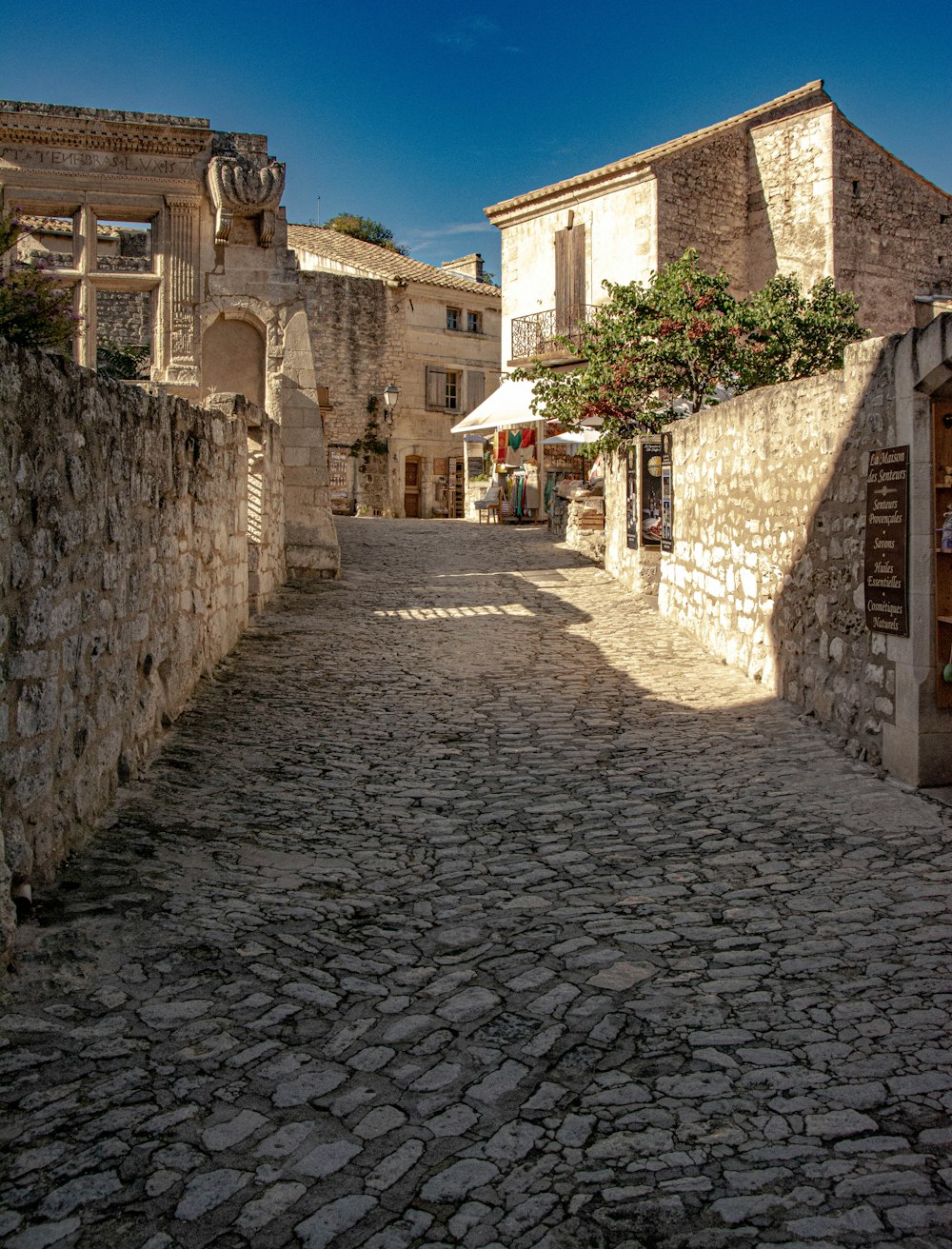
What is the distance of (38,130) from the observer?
43.8 feet

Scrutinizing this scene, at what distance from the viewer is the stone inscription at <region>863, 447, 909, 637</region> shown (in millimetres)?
5648

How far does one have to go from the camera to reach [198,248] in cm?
1391

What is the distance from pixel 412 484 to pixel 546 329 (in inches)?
336

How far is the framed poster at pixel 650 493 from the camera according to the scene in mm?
12422

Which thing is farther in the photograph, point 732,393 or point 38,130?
point 732,393

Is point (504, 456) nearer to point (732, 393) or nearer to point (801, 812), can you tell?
point (732, 393)

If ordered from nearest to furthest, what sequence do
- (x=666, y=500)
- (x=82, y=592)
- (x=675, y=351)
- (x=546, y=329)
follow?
1. (x=82, y=592)
2. (x=666, y=500)
3. (x=675, y=351)
4. (x=546, y=329)

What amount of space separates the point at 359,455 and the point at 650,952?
91.0 feet

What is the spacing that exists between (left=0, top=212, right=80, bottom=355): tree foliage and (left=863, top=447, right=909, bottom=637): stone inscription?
14.5ft

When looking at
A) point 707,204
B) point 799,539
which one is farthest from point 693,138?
point 799,539

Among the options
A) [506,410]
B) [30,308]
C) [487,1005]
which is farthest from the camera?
[506,410]

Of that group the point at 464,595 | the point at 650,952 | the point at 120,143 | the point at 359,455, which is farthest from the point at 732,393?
the point at 359,455

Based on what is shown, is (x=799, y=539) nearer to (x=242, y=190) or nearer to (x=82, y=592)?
(x=82, y=592)

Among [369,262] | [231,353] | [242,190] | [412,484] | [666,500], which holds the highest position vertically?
[369,262]
